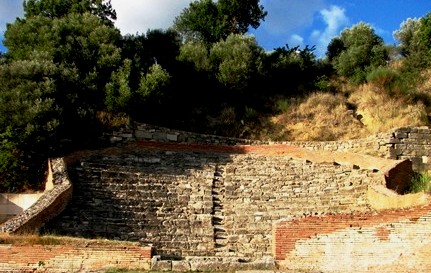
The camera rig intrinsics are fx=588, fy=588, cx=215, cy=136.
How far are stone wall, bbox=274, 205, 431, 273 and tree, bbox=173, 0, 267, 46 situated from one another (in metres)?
20.0

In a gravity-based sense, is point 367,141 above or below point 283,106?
below

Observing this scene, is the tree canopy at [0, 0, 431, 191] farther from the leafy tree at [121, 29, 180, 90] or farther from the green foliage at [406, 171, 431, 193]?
the green foliage at [406, 171, 431, 193]

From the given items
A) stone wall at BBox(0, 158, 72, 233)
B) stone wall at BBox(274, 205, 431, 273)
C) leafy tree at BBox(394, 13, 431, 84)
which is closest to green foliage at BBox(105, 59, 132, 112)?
stone wall at BBox(0, 158, 72, 233)

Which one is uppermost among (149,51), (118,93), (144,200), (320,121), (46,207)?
(149,51)

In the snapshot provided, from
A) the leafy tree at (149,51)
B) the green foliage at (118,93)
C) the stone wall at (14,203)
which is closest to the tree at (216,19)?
the leafy tree at (149,51)

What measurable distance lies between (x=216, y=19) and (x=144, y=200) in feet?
59.1

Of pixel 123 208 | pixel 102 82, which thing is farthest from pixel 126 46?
pixel 123 208

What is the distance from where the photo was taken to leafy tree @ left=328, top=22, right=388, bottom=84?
95.9 feet

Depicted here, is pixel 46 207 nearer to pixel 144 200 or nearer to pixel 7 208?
pixel 144 200

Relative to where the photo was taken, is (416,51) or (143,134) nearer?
(143,134)

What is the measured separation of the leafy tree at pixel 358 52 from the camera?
2922 cm

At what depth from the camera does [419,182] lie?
16750mm

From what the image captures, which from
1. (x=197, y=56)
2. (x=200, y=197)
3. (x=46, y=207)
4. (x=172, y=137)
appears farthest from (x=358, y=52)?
(x=46, y=207)

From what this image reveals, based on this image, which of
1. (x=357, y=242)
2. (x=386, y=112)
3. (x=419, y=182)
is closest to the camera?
(x=357, y=242)
